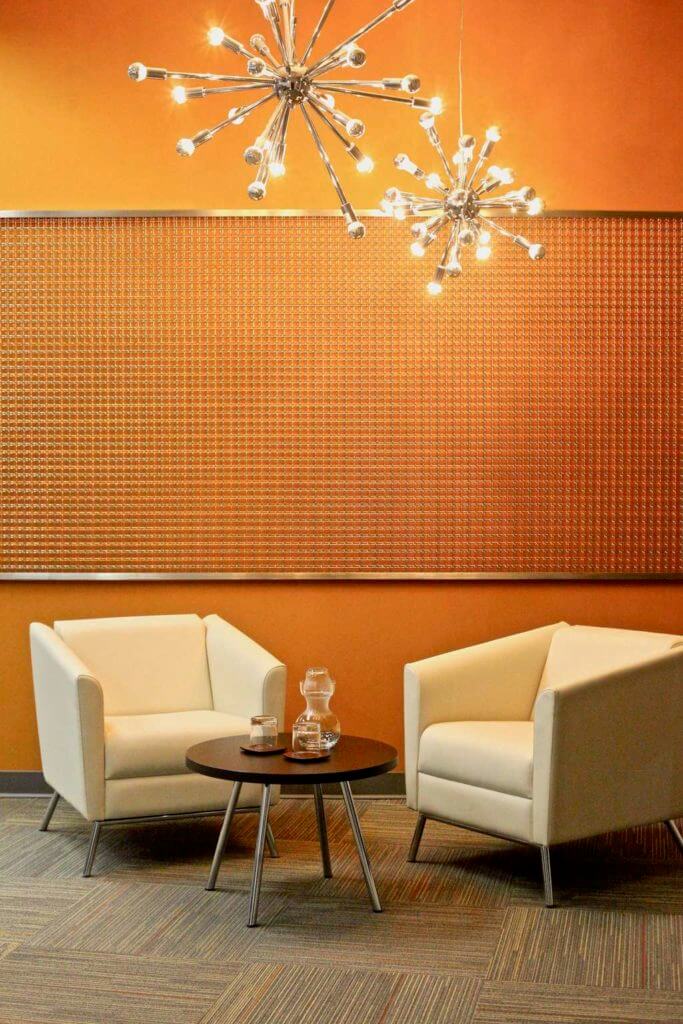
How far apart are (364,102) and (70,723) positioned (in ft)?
9.45

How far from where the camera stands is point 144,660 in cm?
456

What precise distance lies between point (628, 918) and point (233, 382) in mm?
2673

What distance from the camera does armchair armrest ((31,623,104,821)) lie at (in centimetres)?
386

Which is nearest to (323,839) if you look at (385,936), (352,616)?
(385,936)

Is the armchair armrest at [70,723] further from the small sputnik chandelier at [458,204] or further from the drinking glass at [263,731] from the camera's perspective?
the small sputnik chandelier at [458,204]

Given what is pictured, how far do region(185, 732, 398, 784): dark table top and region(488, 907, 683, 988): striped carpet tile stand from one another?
1.99 feet

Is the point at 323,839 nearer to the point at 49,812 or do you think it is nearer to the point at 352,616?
the point at 49,812

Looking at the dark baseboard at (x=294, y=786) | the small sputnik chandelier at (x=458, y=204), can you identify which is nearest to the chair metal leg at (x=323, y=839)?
the dark baseboard at (x=294, y=786)

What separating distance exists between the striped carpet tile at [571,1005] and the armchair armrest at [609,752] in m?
0.69

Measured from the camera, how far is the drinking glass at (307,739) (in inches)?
141

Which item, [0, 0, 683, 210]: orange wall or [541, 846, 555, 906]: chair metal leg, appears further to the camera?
[0, 0, 683, 210]: orange wall

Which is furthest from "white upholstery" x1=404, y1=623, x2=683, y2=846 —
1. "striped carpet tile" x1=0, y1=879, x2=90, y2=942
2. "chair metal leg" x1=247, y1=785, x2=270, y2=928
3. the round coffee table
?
"striped carpet tile" x1=0, y1=879, x2=90, y2=942

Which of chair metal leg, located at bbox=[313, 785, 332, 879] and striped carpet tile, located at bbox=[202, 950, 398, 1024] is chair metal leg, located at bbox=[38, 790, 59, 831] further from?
striped carpet tile, located at bbox=[202, 950, 398, 1024]

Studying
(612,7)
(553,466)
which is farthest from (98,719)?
(612,7)
